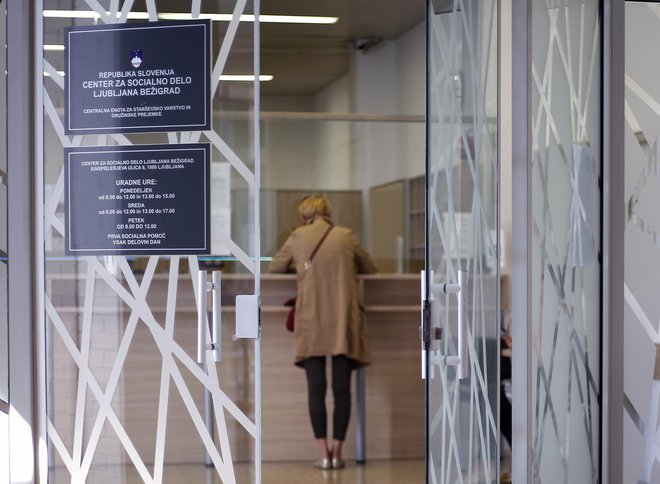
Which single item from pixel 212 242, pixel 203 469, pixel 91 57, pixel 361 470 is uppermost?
pixel 91 57

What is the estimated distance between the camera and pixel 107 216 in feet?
10.9

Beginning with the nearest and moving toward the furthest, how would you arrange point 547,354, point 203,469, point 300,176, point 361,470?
point 203,469, point 547,354, point 361,470, point 300,176

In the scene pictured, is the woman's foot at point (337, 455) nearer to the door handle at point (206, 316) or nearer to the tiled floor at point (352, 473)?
the tiled floor at point (352, 473)

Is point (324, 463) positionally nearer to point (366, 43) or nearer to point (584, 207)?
point (584, 207)

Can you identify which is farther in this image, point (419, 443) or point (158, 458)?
point (419, 443)

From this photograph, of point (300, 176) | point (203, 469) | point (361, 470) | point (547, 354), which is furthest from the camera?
point (300, 176)

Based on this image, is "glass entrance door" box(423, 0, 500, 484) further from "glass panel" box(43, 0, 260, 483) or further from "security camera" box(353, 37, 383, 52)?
"security camera" box(353, 37, 383, 52)

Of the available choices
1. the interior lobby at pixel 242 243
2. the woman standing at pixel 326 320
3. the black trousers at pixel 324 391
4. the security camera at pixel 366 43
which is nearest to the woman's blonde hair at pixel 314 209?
the woman standing at pixel 326 320

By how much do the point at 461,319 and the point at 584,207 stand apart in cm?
75

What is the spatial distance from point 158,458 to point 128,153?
1.03 metres

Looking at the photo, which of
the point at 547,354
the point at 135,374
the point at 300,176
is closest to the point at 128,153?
the point at 135,374

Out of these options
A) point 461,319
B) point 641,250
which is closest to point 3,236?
point 461,319

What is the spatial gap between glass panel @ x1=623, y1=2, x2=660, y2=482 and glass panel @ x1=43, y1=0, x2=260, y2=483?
1.48 metres

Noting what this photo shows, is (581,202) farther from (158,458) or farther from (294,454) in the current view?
(294,454)
